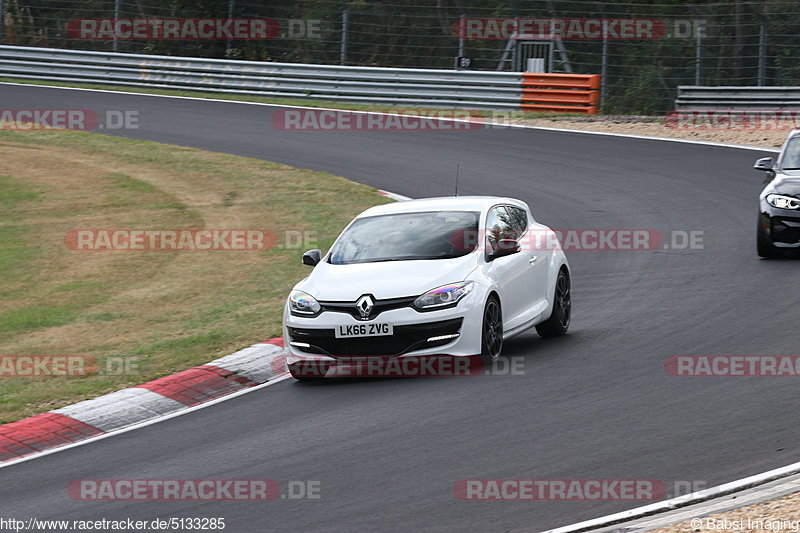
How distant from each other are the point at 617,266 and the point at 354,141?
12.2 m

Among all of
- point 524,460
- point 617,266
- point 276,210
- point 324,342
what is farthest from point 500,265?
point 276,210

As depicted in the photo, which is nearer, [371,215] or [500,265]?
[500,265]

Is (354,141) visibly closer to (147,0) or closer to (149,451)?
(147,0)

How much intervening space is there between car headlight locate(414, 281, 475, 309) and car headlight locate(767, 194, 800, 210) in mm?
5957

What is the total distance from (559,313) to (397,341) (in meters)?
2.45

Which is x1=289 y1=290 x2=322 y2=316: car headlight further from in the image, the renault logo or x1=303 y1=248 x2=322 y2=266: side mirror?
x1=303 y1=248 x2=322 y2=266: side mirror

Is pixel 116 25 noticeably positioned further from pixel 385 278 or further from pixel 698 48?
pixel 385 278

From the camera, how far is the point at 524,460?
800 cm

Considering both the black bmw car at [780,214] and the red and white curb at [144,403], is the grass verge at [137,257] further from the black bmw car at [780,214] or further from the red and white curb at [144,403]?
the black bmw car at [780,214]

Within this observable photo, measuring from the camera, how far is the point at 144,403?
33.3 ft

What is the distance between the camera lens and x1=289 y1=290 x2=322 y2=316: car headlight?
34.9 ft

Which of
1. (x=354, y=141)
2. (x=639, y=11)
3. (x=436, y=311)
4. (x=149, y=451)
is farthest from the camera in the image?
(x=639, y=11)

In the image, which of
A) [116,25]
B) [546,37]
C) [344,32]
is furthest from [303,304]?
[116,25]

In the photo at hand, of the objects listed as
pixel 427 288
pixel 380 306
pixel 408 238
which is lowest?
pixel 380 306
